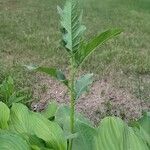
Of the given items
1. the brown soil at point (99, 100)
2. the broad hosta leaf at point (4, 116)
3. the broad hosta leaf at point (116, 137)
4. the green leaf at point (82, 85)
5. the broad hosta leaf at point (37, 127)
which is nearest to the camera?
the broad hosta leaf at point (116, 137)

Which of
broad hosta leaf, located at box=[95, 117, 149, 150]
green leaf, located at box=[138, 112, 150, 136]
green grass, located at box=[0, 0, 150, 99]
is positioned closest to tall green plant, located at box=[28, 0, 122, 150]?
broad hosta leaf, located at box=[95, 117, 149, 150]

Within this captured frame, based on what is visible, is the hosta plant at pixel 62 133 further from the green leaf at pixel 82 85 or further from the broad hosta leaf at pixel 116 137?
the green leaf at pixel 82 85

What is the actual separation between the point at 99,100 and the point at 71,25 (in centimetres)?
556

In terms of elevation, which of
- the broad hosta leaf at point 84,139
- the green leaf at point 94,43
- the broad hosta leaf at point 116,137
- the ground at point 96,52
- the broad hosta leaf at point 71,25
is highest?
the ground at point 96,52

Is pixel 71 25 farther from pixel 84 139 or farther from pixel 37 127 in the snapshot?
pixel 37 127

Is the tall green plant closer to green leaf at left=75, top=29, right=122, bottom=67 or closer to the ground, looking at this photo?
green leaf at left=75, top=29, right=122, bottom=67

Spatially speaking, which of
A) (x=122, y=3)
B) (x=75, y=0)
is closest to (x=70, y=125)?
(x=75, y=0)

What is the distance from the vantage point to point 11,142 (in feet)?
5.82

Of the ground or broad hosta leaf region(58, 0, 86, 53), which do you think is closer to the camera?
broad hosta leaf region(58, 0, 86, 53)

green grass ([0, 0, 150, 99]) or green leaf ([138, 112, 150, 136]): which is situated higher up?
green grass ([0, 0, 150, 99])

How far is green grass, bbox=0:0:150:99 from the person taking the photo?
8.89m

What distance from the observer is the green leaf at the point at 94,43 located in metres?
1.67

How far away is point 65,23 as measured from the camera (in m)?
1.69

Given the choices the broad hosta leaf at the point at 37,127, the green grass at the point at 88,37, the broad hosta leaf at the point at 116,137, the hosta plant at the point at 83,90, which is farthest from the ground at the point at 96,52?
the broad hosta leaf at the point at 116,137
